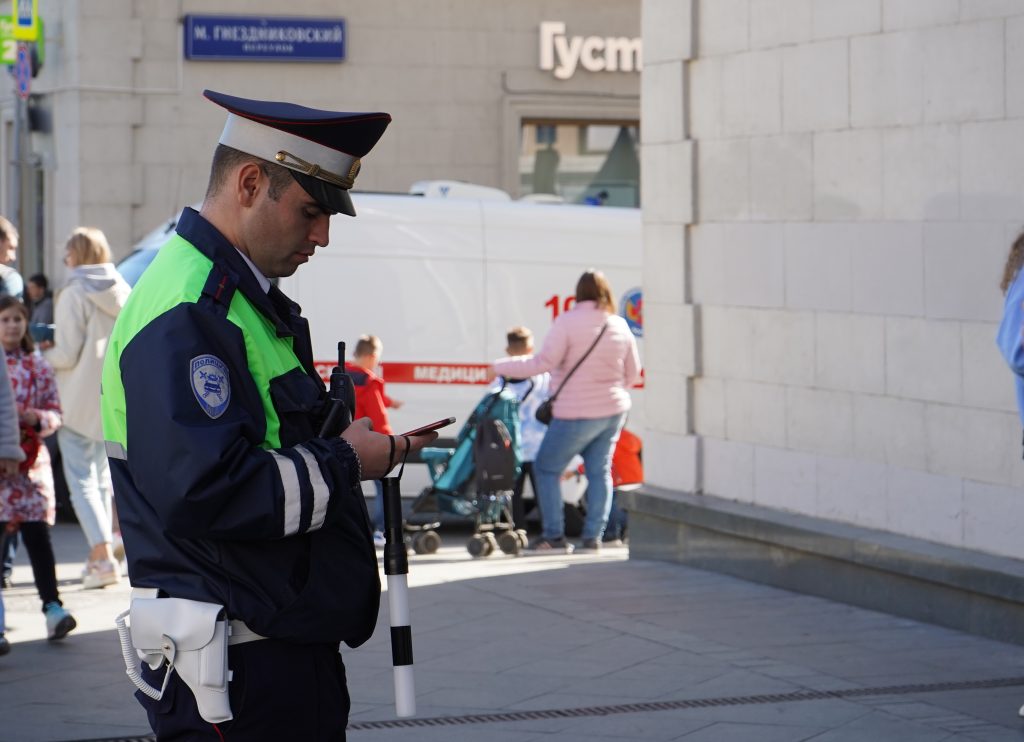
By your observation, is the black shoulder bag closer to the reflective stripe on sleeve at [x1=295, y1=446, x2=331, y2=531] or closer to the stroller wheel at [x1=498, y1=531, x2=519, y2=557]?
the stroller wheel at [x1=498, y1=531, x2=519, y2=557]

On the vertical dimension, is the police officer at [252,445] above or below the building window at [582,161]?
below

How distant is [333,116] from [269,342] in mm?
421

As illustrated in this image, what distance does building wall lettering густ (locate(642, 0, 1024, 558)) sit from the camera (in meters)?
7.36

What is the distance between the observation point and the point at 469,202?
12812 mm

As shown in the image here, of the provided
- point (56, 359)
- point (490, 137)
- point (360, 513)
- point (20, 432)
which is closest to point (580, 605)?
point (20, 432)

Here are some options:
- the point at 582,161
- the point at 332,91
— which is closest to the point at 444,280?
the point at 332,91

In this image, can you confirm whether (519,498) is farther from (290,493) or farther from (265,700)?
(290,493)

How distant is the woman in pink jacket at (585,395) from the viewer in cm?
1089

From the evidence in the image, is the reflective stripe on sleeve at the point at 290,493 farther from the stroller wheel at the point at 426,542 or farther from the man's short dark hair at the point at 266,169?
the stroller wheel at the point at 426,542

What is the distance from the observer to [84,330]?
9.45 meters

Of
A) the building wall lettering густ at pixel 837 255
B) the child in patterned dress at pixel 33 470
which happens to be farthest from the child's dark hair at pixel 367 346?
the child in patterned dress at pixel 33 470

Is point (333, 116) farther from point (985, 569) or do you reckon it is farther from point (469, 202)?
point (469, 202)

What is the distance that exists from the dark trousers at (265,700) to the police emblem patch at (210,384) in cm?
43

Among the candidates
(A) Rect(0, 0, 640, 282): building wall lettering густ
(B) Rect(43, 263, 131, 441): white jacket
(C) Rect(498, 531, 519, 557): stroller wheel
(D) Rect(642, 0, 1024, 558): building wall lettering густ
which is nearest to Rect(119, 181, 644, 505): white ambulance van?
(C) Rect(498, 531, 519, 557): stroller wheel
